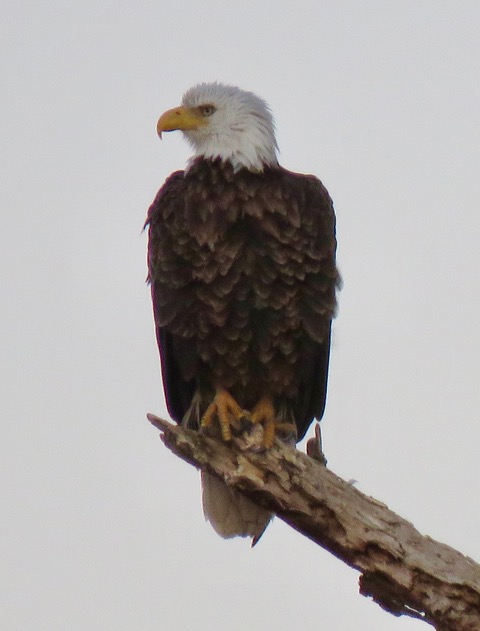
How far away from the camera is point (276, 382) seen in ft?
20.7


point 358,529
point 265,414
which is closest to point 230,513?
point 265,414

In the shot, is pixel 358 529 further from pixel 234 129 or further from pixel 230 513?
pixel 234 129

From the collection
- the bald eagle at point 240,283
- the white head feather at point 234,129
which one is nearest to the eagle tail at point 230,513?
the bald eagle at point 240,283

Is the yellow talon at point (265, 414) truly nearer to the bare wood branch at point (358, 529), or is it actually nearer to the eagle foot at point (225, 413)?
the eagle foot at point (225, 413)

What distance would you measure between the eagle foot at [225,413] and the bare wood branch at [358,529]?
2.07 ft

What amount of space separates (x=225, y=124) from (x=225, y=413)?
1.81 meters

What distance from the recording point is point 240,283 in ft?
19.5

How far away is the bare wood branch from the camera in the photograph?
454 cm

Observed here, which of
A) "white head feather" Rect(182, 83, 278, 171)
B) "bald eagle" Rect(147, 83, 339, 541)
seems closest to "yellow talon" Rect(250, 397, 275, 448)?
"bald eagle" Rect(147, 83, 339, 541)

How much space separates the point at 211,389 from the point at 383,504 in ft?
5.99

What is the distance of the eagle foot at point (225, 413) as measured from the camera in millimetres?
5895

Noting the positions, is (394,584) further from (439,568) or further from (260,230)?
(260,230)

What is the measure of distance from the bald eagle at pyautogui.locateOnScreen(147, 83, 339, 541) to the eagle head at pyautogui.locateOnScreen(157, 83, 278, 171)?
1 centimetres

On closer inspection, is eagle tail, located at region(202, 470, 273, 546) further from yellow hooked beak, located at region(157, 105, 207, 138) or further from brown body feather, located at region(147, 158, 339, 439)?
yellow hooked beak, located at region(157, 105, 207, 138)
